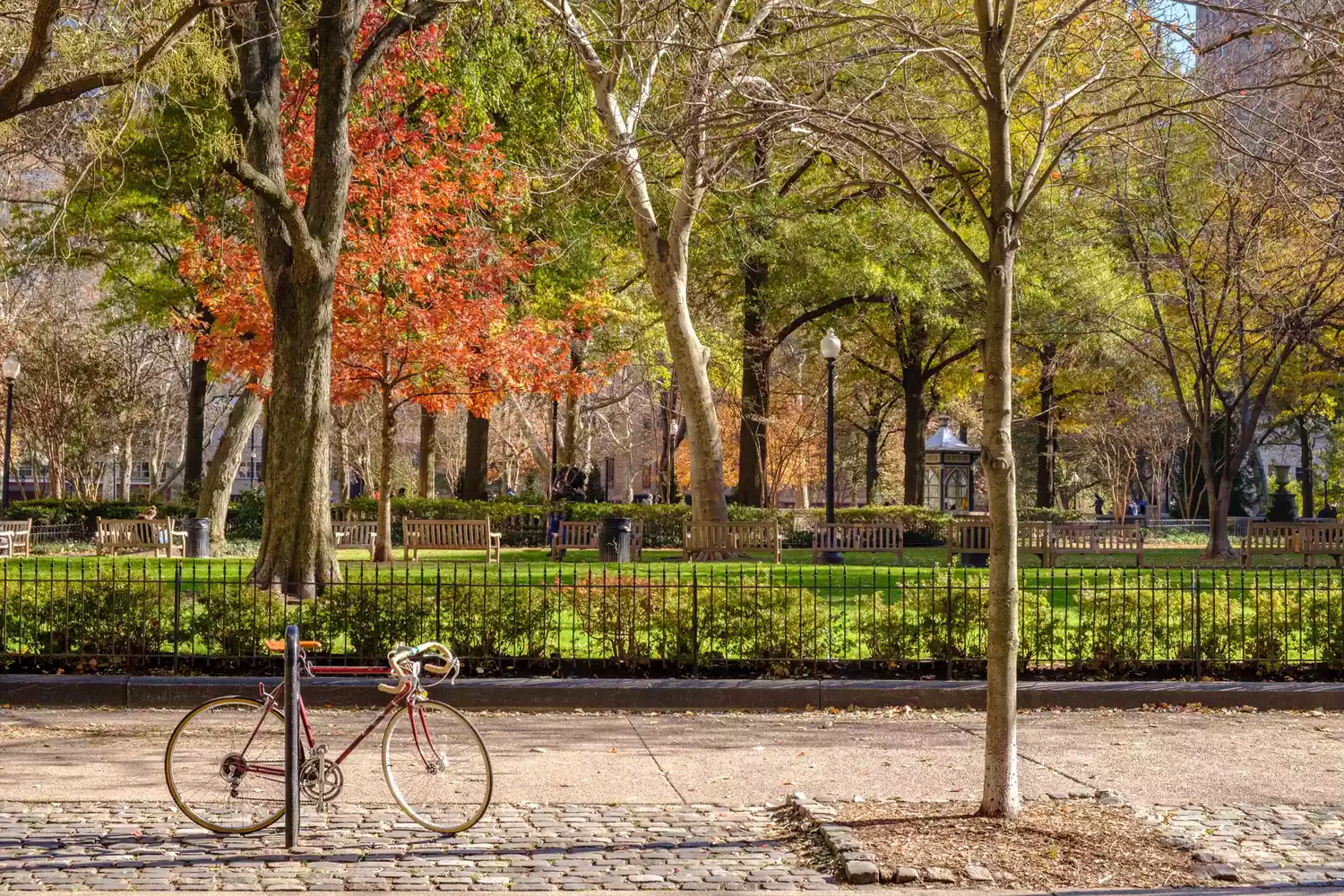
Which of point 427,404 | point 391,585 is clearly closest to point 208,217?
point 427,404

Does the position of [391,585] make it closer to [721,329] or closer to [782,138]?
[782,138]

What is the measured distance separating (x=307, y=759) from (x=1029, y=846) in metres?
3.73

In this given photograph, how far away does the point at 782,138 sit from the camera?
1143 centimetres

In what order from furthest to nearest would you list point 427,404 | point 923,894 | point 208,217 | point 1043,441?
point 1043,441, point 208,217, point 427,404, point 923,894

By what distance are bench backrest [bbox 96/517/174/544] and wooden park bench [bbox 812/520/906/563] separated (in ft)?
43.4

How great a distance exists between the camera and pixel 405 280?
76.1ft

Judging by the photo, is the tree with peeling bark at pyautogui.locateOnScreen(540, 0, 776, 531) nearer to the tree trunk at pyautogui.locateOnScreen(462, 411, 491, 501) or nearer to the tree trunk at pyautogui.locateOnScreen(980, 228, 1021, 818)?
the tree trunk at pyautogui.locateOnScreen(980, 228, 1021, 818)

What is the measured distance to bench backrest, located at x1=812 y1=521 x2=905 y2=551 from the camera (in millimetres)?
26203

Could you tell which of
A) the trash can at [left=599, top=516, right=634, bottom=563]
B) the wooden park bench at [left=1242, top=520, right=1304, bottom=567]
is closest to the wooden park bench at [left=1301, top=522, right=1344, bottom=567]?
the wooden park bench at [left=1242, top=520, right=1304, bottom=567]

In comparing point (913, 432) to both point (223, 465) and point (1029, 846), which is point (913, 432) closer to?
point (223, 465)

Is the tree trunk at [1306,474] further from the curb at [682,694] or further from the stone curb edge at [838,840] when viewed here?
the stone curb edge at [838,840]

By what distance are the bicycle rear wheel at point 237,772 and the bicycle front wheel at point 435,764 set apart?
0.59 m

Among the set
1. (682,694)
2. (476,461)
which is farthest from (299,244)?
(476,461)

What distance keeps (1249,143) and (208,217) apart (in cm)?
2361
